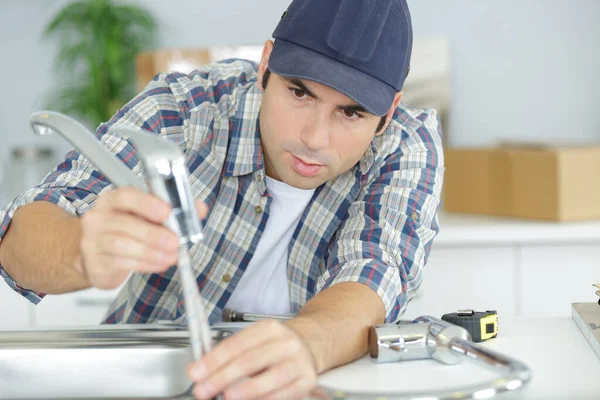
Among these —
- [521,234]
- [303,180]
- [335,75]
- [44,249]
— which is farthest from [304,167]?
[521,234]

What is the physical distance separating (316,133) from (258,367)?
1.43ft

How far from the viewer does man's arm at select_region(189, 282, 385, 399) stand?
76 cm

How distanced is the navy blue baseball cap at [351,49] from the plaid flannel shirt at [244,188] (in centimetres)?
18

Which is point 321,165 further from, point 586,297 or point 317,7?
point 586,297

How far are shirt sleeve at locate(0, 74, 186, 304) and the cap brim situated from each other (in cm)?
22

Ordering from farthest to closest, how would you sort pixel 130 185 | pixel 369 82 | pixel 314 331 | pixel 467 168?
1. pixel 467 168
2. pixel 369 82
3. pixel 314 331
4. pixel 130 185

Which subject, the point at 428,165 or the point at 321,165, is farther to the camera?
the point at 428,165

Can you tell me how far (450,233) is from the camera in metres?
2.11

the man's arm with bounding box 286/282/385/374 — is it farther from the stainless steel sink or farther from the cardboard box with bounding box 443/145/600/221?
the cardboard box with bounding box 443/145/600/221

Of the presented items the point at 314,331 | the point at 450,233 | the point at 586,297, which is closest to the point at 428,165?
the point at 314,331

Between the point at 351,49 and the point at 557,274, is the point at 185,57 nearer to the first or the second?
the point at 557,274

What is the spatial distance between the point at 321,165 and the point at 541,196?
3.74 ft

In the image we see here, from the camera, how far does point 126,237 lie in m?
0.76

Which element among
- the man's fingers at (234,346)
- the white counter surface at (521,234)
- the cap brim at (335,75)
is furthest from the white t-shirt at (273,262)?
the white counter surface at (521,234)
